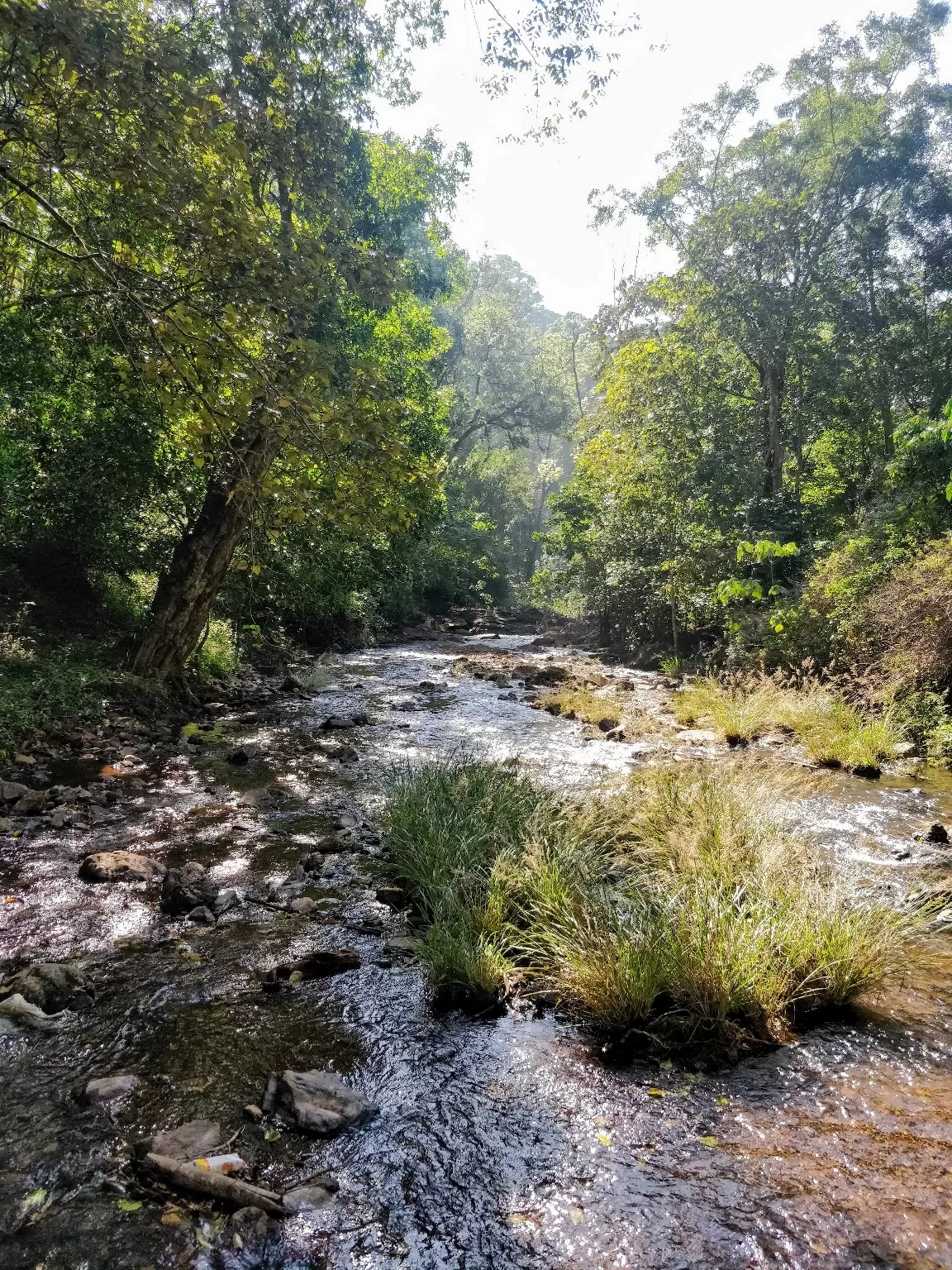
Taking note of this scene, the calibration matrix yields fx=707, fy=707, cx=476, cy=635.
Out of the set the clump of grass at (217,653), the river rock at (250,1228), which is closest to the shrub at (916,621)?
the river rock at (250,1228)

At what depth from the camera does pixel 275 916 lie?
180 inches

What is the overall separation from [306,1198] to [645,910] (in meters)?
2.19

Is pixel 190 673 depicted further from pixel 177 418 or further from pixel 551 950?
pixel 551 950

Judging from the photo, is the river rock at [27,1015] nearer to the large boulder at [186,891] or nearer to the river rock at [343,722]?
the large boulder at [186,891]

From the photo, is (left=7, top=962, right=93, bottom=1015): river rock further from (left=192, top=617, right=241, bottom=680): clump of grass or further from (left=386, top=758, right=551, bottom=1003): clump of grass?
(left=192, top=617, right=241, bottom=680): clump of grass

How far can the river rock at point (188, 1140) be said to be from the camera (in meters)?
Result: 2.50

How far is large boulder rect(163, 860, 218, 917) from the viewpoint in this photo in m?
4.47

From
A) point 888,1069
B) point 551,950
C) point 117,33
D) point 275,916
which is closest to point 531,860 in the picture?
point 551,950

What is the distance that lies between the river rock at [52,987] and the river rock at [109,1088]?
0.64 meters

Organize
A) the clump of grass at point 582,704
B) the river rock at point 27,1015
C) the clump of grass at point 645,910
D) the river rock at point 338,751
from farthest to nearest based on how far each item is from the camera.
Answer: the clump of grass at point 582,704, the river rock at point 338,751, the clump of grass at point 645,910, the river rock at point 27,1015

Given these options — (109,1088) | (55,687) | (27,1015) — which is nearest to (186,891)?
(27,1015)

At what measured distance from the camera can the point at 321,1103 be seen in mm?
2812

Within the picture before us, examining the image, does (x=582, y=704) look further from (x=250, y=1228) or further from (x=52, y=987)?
(x=250, y=1228)

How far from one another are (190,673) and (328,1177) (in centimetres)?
998
